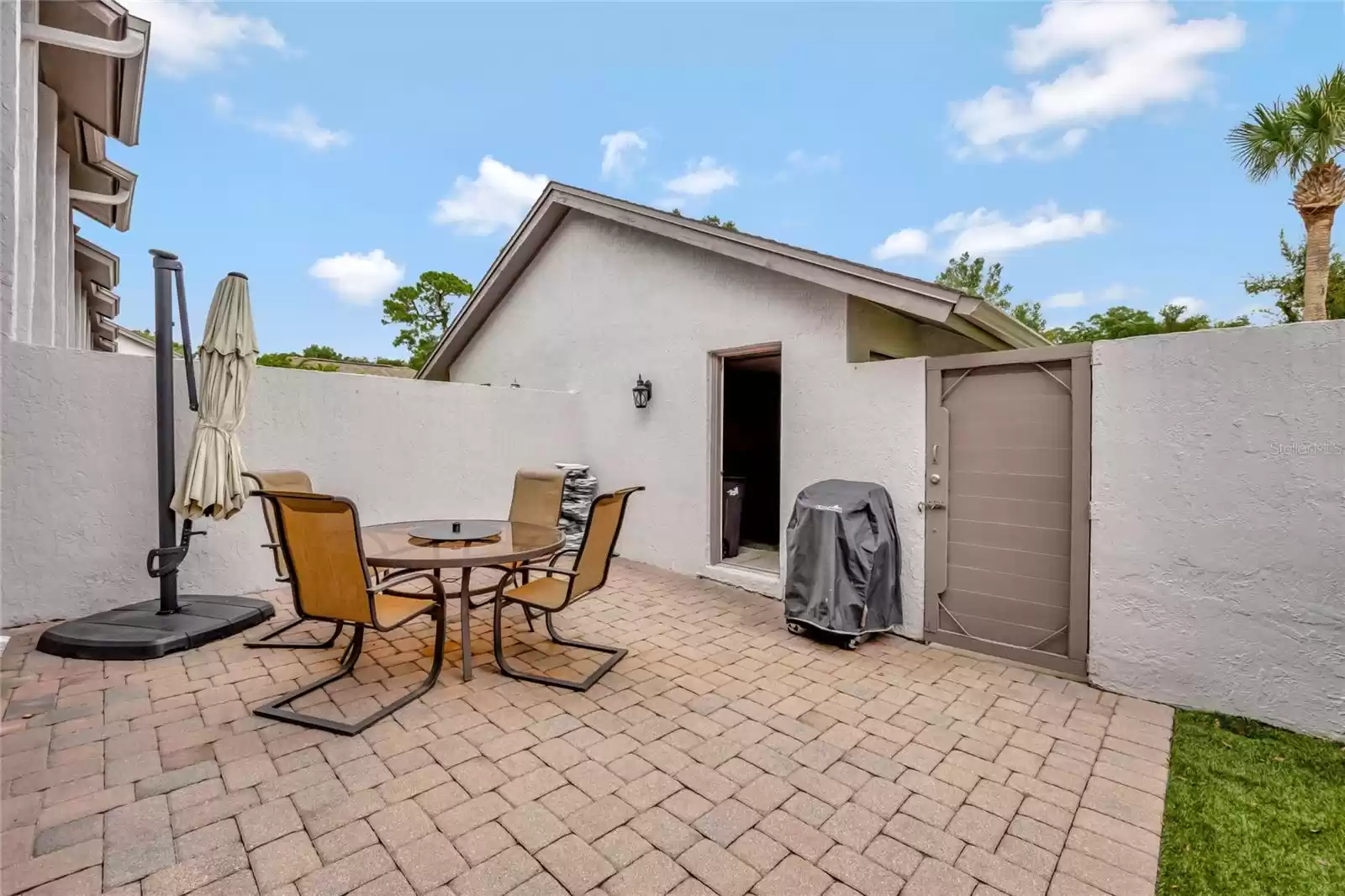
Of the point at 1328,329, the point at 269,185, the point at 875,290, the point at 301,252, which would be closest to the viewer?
the point at 1328,329

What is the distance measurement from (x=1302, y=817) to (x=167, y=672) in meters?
5.75

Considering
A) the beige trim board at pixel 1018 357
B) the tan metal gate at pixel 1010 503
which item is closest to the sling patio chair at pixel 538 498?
the tan metal gate at pixel 1010 503

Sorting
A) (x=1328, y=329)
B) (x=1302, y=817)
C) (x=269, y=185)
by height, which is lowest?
(x=1302, y=817)

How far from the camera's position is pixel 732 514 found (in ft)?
21.6

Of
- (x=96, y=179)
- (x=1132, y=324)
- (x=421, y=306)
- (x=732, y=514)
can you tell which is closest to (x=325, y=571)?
(x=732, y=514)

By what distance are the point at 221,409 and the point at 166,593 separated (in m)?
1.38

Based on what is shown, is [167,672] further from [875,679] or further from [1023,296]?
[1023,296]

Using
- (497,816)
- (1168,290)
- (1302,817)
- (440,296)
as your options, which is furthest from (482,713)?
(1168,290)

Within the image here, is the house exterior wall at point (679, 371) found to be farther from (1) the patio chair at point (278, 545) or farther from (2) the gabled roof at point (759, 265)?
(1) the patio chair at point (278, 545)

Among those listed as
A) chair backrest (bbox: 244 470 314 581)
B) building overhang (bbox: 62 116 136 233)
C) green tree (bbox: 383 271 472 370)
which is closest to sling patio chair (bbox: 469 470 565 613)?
chair backrest (bbox: 244 470 314 581)

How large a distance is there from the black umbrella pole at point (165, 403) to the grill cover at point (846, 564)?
4556mm

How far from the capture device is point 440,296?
998 inches

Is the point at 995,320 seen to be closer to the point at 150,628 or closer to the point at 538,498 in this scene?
the point at 538,498

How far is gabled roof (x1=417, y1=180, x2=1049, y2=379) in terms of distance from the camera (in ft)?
14.0
